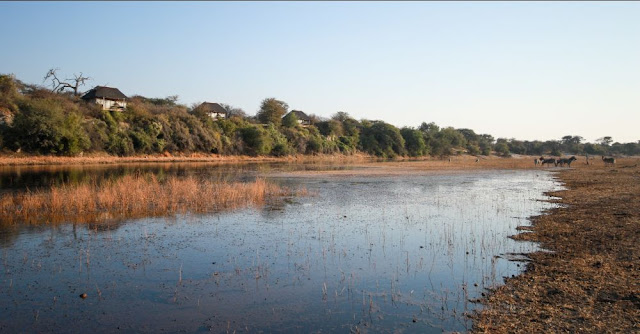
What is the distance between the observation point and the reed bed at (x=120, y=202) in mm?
17312

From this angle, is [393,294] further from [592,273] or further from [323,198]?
[323,198]

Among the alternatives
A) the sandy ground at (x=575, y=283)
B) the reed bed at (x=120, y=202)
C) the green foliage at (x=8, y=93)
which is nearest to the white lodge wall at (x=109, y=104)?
the green foliage at (x=8, y=93)

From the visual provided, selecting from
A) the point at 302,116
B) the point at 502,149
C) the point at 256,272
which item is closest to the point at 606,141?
the point at 502,149

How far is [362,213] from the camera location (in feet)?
62.9

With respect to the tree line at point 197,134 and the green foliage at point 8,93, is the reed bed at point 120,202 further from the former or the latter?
the green foliage at point 8,93

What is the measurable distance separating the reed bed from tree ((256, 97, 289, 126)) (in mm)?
88791

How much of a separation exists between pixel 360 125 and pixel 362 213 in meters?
116

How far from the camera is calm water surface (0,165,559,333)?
294 inches

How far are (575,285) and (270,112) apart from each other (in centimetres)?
10753

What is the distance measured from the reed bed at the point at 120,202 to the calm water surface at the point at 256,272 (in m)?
2.03

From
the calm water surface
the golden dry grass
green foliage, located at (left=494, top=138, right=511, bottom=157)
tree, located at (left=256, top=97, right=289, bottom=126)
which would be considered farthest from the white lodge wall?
green foliage, located at (left=494, top=138, right=511, bottom=157)

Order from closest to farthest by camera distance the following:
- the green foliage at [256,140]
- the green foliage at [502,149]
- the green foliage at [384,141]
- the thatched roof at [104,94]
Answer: the thatched roof at [104,94] < the green foliage at [256,140] < the green foliage at [384,141] < the green foliage at [502,149]

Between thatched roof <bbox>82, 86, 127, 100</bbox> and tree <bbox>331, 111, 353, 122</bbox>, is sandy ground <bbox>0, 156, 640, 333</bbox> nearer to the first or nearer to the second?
thatched roof <bbox>82, 86, 127, 100</bbox>

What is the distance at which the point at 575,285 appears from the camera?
28.6 ft
